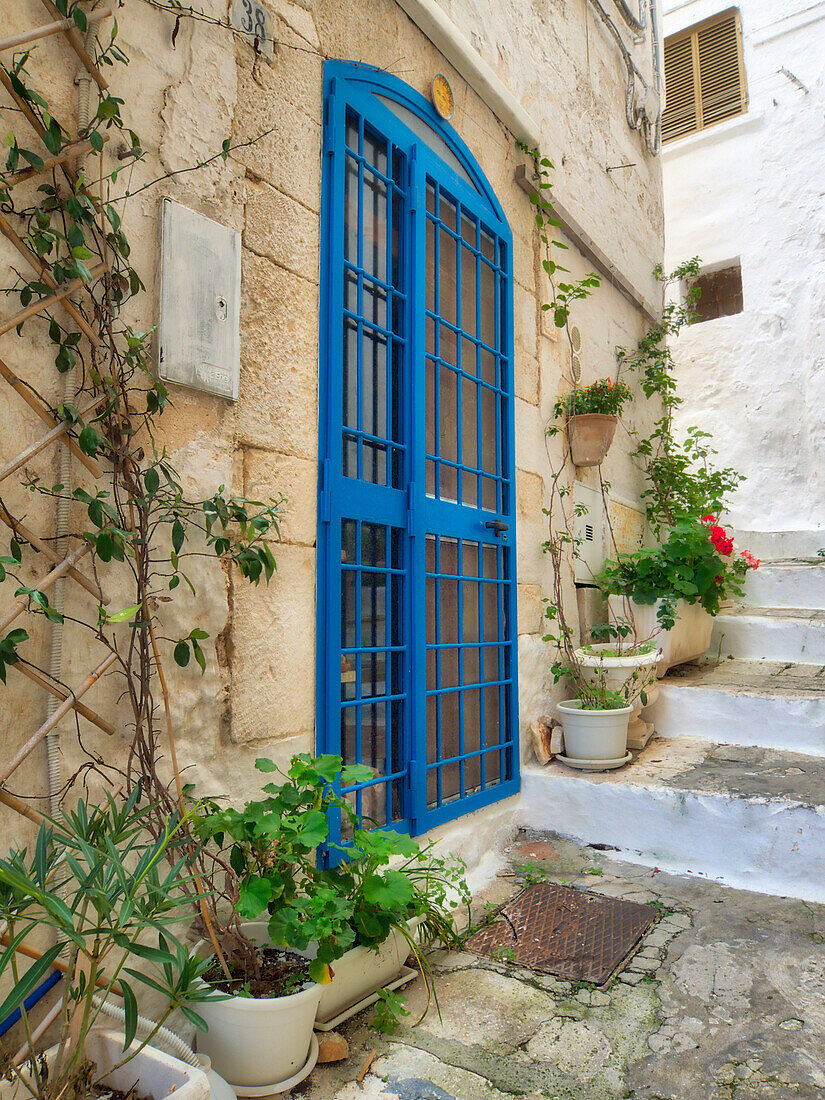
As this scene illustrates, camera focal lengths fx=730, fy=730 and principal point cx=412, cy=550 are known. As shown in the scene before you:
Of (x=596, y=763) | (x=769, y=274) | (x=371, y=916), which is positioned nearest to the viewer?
(x=371, y=916)

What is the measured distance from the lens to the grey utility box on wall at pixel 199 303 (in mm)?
1873

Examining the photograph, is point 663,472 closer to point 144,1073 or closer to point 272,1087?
point 272,1087

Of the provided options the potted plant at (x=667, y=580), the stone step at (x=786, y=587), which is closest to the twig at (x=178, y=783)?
the potted plant at (x=667, y=580)

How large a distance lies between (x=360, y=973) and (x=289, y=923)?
0.49m

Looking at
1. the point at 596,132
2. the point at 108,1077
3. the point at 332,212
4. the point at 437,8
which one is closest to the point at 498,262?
the point at 437,8

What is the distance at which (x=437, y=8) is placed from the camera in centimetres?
306

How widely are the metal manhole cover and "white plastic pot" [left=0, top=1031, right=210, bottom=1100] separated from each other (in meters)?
1.35

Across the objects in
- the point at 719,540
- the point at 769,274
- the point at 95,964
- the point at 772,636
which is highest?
the point at 769,274

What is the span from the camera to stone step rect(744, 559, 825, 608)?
586 cm

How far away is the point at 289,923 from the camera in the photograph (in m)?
1.68

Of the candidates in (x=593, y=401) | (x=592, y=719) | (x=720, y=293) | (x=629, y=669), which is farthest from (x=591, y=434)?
(x=720, y=293)

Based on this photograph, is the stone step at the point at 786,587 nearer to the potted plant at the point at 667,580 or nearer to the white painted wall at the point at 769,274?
the potted plant at the point at 667,580

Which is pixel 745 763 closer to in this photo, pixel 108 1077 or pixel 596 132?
pixel 108 1077

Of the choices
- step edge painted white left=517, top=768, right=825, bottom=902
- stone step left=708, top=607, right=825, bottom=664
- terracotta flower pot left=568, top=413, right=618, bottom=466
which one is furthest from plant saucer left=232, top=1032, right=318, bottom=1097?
stone step left=708, top=607, right=825, bottom=664
